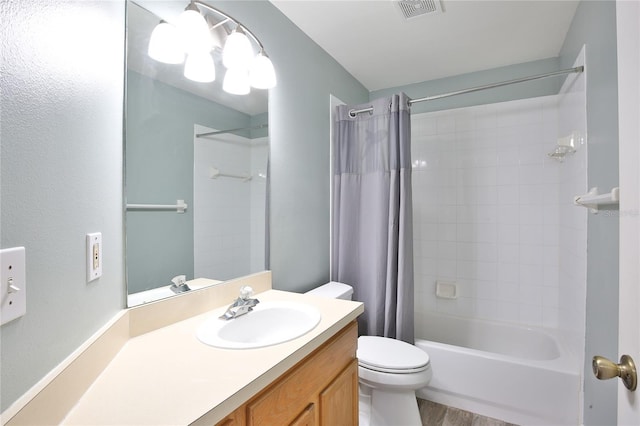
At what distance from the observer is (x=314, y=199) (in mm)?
2064

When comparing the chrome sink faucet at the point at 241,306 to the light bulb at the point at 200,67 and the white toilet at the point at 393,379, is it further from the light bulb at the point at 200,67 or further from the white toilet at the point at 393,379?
the light bulb at the point at 200,67

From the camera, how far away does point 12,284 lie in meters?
0.43

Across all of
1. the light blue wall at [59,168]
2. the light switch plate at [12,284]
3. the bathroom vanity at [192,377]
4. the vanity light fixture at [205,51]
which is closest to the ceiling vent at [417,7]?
the vanity light fixture at [205,51]

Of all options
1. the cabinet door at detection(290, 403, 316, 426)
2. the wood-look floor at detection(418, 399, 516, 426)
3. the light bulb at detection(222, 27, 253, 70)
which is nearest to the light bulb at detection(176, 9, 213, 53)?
the light bulb at detection(222, 27, 253, 70)

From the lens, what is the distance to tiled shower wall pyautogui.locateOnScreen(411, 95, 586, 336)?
230 cm

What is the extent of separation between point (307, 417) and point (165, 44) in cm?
136

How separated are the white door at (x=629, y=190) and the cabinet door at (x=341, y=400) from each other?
74 centimetres

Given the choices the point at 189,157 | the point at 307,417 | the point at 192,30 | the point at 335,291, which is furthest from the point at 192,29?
the point at 335,291

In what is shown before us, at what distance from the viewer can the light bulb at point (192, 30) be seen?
44.4 inches

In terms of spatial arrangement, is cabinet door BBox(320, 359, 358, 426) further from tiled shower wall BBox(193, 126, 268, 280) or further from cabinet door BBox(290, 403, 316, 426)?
tiled shower wall BBox(193, 126, 268, 280)

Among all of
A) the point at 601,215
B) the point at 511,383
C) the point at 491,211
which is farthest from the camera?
the point at 491,211

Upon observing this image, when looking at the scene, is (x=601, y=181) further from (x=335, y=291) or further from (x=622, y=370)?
(x=335, y=291)

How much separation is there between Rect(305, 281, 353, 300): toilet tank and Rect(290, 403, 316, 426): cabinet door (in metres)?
0.88

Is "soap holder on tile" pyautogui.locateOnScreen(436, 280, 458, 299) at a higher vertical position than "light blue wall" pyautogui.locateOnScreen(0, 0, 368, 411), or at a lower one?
lower
